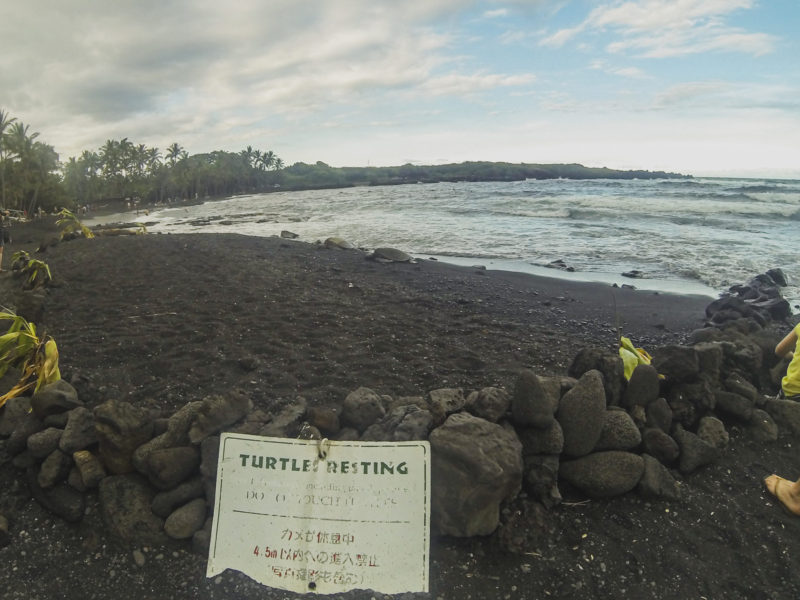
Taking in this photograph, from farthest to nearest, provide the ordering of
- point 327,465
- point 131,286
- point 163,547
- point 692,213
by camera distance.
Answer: point 692,213 < point 131,286 < point 163,547 < point 327,465

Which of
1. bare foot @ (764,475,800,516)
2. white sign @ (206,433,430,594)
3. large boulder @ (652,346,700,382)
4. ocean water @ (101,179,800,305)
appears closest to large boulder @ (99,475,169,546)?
white sign @ (206,433,430,594)

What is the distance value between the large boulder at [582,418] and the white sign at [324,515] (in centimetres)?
128

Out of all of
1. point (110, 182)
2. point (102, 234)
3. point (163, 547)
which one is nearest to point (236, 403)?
point (163, 547)

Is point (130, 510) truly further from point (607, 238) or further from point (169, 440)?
point (607, 238)

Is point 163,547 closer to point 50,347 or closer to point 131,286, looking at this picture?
point 50,347

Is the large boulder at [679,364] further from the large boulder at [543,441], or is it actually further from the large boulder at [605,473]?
the large boulder at [543,441]

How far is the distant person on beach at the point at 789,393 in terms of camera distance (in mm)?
3068

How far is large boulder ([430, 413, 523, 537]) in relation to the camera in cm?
279

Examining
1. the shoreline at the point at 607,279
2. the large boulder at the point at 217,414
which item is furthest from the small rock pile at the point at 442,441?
the shoreline at the point at 607,279

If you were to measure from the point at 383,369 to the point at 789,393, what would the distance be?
3407 millimetres

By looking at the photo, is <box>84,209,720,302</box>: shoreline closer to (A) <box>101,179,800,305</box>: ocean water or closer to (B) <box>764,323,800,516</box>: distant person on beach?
(A) <box>101,179,800,305</box>: ocean water

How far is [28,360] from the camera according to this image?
156 inches

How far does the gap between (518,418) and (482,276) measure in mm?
7656

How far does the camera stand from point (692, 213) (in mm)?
25641
